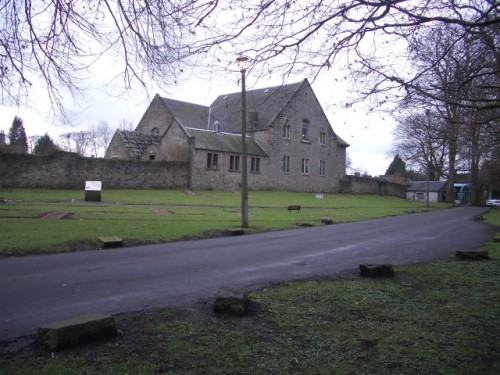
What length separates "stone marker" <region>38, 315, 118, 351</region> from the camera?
4.64 metres

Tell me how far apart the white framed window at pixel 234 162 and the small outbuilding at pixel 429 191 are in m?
46.4

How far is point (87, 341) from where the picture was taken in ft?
16.0

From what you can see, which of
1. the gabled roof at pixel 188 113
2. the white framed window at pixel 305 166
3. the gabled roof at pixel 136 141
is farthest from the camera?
the white framed window at pixel 305 166

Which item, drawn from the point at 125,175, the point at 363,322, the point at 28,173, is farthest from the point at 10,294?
the point at 125,175

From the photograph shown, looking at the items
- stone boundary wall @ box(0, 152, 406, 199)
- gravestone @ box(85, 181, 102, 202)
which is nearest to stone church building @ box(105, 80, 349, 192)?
stone boundary wall @ box(0, 152, 406, 199)

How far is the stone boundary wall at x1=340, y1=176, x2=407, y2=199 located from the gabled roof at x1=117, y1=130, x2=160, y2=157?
89.5 feet

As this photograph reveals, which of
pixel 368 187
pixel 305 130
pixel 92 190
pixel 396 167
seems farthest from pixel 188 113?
pixel 396 167

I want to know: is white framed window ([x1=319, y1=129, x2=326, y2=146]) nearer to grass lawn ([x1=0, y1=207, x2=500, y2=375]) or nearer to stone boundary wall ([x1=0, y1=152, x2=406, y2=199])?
stone boundary wall ([x1=0, y1=152, x2=406, y2=199])

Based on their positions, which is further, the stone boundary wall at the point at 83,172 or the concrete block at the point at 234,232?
the stone boundary wall at the point at 83,172

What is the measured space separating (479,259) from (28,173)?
33.9 m

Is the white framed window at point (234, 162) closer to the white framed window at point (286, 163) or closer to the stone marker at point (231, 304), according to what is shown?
the white framed window at point (286, 163)

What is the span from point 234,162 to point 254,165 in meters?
2.94

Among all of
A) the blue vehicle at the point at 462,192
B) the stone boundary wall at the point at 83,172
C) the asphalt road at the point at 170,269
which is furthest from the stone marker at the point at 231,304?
the blue vehicle at the point at 462,192

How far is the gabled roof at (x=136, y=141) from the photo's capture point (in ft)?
160
